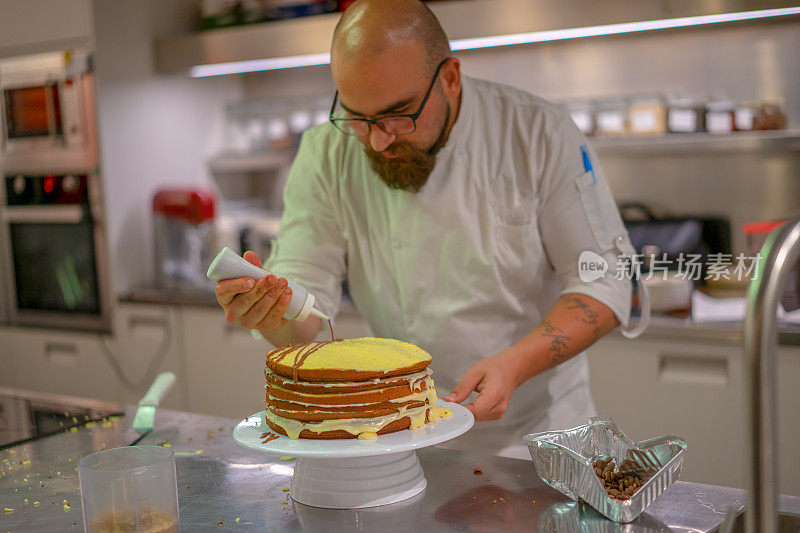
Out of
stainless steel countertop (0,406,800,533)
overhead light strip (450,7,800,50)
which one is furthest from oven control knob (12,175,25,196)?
stainless steel countertop (0,406,800,533)

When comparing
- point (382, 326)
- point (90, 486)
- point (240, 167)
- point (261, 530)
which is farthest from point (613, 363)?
point (240, 167)

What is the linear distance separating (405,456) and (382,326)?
62 centimetres

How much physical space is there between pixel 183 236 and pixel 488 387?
2.31m

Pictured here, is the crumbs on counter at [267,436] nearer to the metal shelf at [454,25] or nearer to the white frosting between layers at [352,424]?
the white frosting between layers at [352,424]

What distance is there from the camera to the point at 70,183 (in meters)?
3.22

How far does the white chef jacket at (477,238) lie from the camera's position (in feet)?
5.25

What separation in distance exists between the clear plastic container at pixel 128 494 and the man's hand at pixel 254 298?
0.85ft

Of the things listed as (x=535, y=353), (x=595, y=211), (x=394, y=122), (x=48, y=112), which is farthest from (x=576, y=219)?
(x=48, y=112)

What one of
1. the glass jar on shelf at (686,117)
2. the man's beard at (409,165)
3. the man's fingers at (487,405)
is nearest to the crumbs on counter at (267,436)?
the man's fingers at (487,405)

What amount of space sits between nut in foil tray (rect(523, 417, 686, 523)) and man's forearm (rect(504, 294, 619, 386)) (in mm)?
242

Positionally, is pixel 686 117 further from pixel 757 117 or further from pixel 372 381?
pixel 372 381

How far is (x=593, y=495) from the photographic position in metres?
1.05

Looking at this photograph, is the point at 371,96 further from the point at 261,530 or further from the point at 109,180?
the point at 109,180

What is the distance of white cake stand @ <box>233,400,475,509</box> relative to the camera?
106cm
